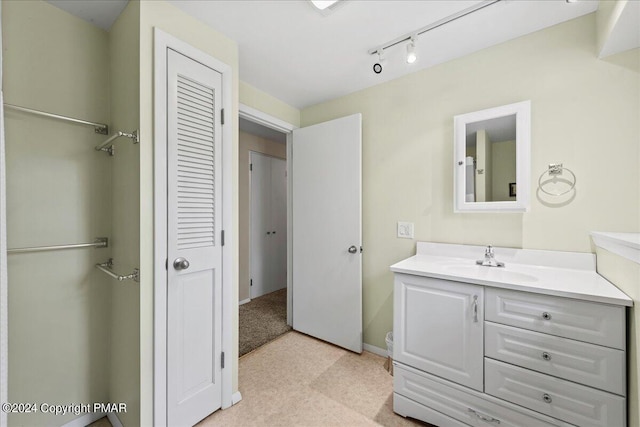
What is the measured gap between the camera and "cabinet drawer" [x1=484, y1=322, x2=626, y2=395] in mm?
1099

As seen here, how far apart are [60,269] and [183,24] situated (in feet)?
5.08

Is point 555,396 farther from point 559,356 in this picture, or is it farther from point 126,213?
point 126,213

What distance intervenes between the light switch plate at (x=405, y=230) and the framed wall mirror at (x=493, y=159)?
38 centimetres

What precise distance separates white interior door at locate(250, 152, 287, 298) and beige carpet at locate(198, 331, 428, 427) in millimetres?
1528

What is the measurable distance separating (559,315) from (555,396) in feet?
1.21

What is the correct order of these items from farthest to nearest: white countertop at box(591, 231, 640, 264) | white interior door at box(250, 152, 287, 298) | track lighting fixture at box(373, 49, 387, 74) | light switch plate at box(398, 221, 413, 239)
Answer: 1. white interior door at box(250, 152, 287, 298)
2. light switch plate at box(398, 221, 413, 239)
3. track lighting fixture at box(373, 49, 387, 74)
4. white countertop at box(591, 231, 640, 264)

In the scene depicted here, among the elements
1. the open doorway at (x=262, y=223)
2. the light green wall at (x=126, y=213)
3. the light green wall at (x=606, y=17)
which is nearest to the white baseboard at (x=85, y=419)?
the light green wall at (x=126, y=213)

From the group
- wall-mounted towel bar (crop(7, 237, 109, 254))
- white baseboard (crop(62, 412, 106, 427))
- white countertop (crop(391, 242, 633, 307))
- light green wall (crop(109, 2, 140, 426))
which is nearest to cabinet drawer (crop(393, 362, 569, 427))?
white countertop (crop(391, 242, 633, 307))

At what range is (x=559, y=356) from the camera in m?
1.19

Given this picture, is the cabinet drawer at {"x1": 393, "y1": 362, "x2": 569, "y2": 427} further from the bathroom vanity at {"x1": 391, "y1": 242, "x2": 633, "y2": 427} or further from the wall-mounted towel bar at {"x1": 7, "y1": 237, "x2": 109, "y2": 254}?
the wall-mounted towel bar at {"x1": 7, "y1": 237, "x2": 109, "y2": 254}

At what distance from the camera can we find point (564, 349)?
46.7 inches

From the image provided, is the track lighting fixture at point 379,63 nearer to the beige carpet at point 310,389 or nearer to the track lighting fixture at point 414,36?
the track lighting fixture at point 414,36

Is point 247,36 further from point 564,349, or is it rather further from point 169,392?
point 564,349

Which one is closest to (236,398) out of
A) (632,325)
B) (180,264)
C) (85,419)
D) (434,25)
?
(85,419)
